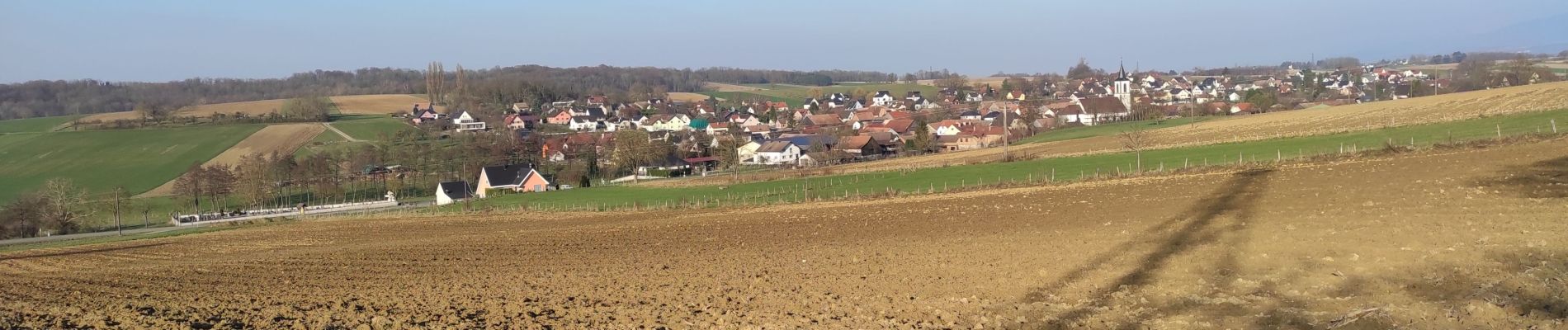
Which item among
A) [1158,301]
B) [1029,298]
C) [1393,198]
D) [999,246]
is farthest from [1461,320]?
[1393,198]

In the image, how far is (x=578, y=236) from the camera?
27172 millimetres

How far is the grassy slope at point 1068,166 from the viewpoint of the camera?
3953 centimetres

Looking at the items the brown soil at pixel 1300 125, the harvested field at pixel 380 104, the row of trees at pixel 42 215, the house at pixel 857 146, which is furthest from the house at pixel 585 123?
the brown soil at pixel 1300 125

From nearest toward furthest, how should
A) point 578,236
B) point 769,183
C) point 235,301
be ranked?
point 235,301
point 578,236
point 769,183

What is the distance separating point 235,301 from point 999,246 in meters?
12.3

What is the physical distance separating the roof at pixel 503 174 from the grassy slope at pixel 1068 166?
51.3 feet

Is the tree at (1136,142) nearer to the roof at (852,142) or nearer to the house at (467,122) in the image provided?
the roof at (852,142)

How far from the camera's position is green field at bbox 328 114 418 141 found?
321 feet

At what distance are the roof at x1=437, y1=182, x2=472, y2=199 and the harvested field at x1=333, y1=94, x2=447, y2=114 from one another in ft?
218

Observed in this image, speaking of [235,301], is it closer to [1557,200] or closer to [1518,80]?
[1557,200]

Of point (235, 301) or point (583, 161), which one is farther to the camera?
point (583, 161)

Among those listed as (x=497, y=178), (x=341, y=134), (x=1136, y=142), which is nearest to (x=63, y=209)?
(x=497, y=178)

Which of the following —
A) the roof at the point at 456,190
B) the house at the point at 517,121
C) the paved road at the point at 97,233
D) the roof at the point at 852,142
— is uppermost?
the house at the point at 517,121

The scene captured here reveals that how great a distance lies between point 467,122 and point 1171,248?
10485cm
